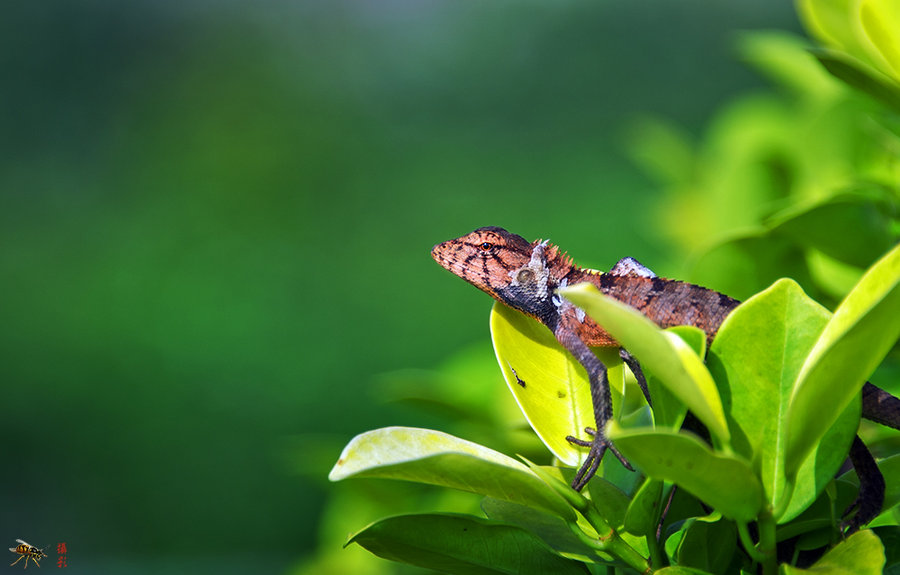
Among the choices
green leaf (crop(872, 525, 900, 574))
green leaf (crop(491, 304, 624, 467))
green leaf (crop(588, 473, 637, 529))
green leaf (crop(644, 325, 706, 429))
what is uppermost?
green leaf (crop(491, 304, 624, 467))

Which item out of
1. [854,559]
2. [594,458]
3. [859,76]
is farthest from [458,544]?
[859,76]

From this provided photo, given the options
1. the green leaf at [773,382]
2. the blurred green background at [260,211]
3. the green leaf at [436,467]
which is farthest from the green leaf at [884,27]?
the blurred green background at [260,211]

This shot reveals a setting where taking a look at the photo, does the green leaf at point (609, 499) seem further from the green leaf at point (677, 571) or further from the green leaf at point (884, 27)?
the green leaf at point (884, 27)

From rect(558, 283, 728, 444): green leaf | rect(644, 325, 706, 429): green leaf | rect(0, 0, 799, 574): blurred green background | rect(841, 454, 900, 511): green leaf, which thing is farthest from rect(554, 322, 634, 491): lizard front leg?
rect(0, 0, 799, 574): blurred green background

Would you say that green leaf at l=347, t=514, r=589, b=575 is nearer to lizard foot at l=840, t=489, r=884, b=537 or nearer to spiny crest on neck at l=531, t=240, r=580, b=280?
lizard foot at l=840, t=489, r=884, b=537

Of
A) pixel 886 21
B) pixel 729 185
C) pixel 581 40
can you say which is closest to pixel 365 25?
pixel 581 40
